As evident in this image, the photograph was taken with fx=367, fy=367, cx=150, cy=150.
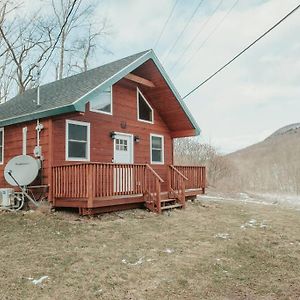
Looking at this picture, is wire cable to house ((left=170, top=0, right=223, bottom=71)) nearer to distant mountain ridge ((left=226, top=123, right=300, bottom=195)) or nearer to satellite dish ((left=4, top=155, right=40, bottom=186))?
satellite dish ((left=4, top=155, right=40, bottom=186))

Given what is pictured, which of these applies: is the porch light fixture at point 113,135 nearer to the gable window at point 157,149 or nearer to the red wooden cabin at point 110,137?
the red wooden cabin at point 110,137

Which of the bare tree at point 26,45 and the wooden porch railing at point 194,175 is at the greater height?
the bare tree at point 26,45

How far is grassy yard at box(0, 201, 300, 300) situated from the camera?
16.5 feet

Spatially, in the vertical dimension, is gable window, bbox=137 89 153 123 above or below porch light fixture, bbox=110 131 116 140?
above

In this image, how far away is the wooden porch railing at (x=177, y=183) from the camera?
38.8 ft

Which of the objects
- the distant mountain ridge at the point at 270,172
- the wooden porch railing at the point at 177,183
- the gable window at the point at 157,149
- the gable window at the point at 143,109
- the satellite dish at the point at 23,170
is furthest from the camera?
the distant mountain ridge at the point at 270,172

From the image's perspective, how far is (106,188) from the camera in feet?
31.3

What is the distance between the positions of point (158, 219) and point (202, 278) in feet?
14.0

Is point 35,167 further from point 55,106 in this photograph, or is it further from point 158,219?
point 158,219

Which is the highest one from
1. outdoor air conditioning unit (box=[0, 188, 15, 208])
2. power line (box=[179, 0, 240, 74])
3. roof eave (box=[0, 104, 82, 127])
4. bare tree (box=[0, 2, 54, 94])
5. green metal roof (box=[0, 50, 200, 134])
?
bare tree (box=[0, 2, 54, 94])

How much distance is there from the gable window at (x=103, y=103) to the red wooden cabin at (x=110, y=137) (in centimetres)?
3

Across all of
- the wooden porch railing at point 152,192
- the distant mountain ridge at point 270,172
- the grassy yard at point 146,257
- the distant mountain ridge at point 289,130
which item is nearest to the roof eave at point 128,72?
the wooden porch railing at point 152,192

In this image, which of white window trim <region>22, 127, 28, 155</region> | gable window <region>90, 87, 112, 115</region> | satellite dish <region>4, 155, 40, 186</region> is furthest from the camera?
gable window <region>90, 87, 112, 115</region>

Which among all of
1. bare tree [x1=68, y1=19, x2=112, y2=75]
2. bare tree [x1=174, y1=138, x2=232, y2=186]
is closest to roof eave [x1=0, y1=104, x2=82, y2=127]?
bare tree [x1=68, y1=19, x2=112, y2=75]
